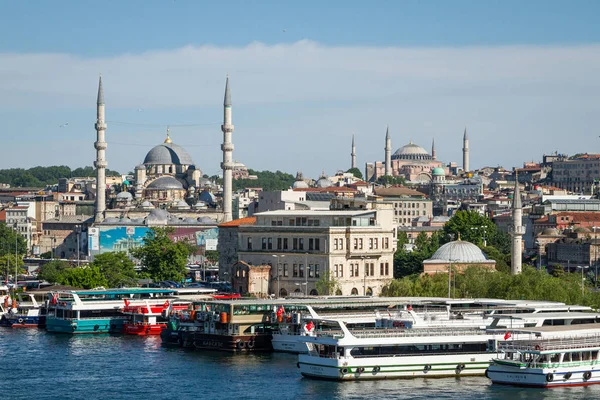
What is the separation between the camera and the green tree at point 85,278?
82875 mm

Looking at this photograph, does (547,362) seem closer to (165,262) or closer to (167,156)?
(165,262)

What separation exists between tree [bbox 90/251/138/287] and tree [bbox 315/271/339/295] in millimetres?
18398

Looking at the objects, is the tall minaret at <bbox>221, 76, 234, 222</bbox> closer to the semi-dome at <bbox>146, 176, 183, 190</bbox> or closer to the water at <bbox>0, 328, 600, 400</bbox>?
the semi-dome at <bbox>146, 176, 183, 190</bbox>

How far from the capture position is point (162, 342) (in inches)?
2393

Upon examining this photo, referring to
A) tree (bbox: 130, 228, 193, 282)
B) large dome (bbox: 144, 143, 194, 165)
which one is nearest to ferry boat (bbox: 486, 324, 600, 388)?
tree (bbox: 130, 228, 193, 282)

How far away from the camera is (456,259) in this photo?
262ft

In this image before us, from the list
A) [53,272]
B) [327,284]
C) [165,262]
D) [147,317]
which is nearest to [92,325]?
[147,317]

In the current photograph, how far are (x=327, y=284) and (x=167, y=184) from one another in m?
110

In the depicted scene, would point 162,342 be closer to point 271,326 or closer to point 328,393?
point 271,326

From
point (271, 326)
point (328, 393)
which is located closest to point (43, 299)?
point (271, 326)

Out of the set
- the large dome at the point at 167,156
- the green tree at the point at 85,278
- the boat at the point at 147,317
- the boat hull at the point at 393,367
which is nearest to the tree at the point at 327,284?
the boat at the point at 147,317

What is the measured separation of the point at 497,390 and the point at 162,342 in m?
19.0

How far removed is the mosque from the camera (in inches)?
5463

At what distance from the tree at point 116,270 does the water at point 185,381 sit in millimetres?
26910
